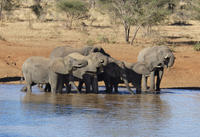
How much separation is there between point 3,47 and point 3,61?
259cm

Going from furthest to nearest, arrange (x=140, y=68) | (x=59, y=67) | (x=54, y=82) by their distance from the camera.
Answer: (x=140, y=68), (x=54, y=82), (x=59, y=67)

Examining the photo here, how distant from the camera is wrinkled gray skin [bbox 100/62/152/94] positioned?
52.1 feet

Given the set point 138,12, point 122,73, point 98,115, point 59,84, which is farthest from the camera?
point 138,12

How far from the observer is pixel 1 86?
17.2 meters

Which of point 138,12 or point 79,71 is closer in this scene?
point 79,71

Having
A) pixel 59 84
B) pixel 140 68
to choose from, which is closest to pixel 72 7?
pixel 140 68

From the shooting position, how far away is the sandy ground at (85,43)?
69.1 feet

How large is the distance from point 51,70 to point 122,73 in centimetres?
223

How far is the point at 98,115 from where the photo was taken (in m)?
11.2

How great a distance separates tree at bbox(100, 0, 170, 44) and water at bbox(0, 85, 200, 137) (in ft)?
46.5

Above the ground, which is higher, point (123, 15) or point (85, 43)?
point (123, 15)

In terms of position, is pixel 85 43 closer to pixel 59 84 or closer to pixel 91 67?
pixel 91 67

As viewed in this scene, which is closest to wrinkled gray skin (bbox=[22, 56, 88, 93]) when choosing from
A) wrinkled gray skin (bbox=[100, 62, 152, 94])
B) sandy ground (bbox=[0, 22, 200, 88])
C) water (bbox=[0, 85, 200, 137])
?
water (bbox=[0, 85, 200, 137])

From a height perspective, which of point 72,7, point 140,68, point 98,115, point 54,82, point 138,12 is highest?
point 72,7
